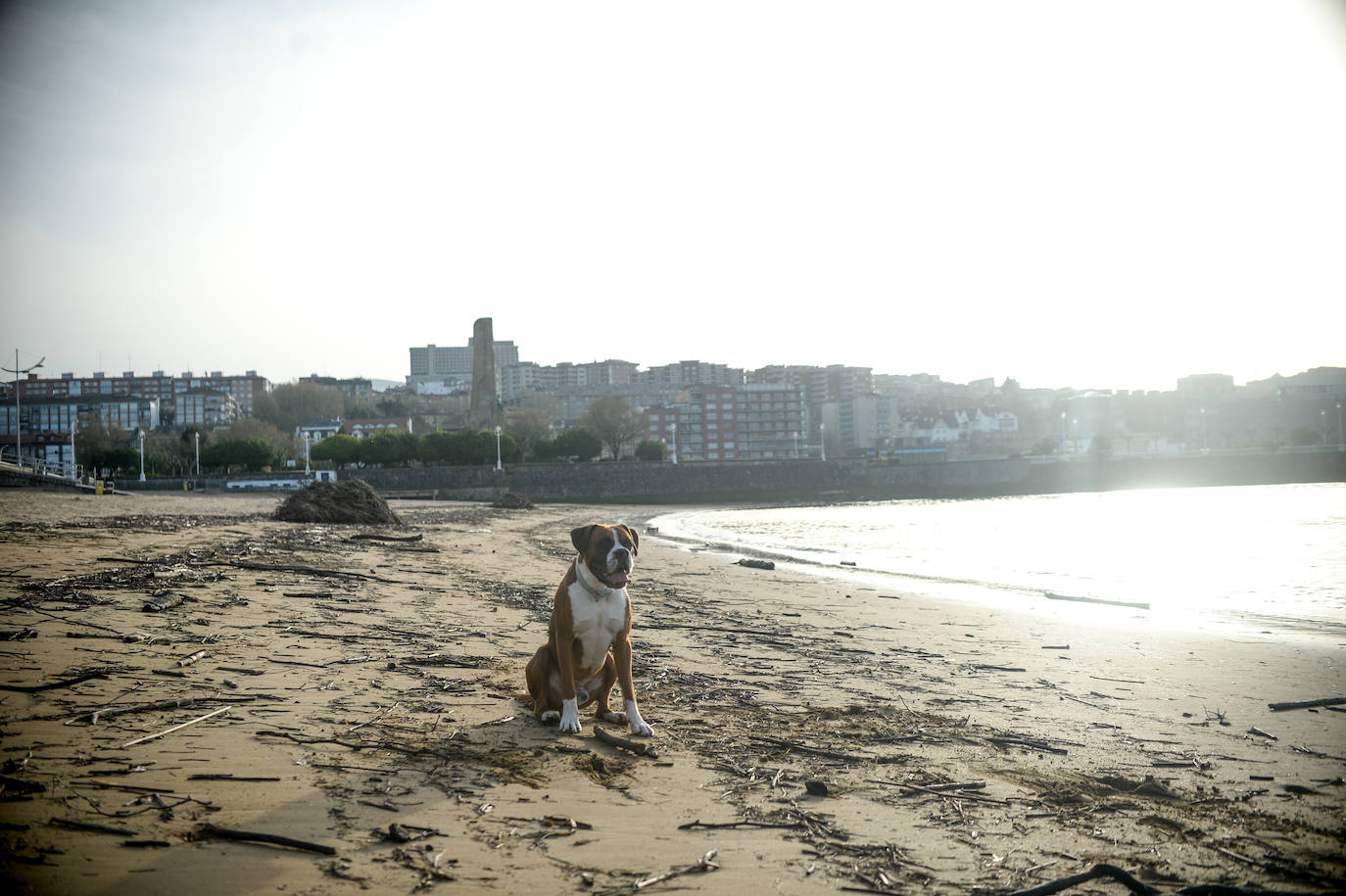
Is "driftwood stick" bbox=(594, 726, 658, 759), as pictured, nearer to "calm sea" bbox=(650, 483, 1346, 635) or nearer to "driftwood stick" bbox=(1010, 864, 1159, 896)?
"driftwood stick" bbox=(1010, 864, 1159, 896)

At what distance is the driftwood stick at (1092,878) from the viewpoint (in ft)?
9.76

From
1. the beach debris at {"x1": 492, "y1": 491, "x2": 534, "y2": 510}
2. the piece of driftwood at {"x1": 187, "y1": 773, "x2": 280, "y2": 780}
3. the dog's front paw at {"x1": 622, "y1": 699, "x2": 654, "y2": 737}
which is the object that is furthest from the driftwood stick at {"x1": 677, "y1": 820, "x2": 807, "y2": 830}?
the beach debris at {"x1": 492, "y1": 491, "x2": 534, "y2": 510}

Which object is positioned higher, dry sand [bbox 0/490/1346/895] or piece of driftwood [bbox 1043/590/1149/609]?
dry sand [bbox 0/490/1346/895]

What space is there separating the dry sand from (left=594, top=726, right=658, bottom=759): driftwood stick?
0.06 metres

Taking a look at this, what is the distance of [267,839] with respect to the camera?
117 inches

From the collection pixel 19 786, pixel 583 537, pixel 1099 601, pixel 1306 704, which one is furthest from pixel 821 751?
pixel 1099 601

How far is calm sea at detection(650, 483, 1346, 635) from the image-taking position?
517 inches

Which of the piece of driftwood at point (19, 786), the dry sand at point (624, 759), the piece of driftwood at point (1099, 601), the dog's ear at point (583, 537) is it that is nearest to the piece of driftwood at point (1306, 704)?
the dry sand at point (624, 759)

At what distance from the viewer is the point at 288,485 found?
63.3m

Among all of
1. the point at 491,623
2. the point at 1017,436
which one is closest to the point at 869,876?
the point at 491,623

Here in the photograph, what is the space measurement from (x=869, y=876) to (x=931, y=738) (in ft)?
6.44

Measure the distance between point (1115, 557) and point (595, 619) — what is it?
66.4 feet

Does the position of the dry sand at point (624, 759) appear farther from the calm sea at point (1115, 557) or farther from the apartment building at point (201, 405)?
the apartment building at point (201, 405)

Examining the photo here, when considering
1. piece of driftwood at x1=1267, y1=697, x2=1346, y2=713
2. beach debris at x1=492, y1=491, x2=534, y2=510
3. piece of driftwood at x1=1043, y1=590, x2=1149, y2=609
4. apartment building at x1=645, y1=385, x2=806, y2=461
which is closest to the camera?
piece of driftwood at x1=1267, y1=697, x2=1346, y2=713
